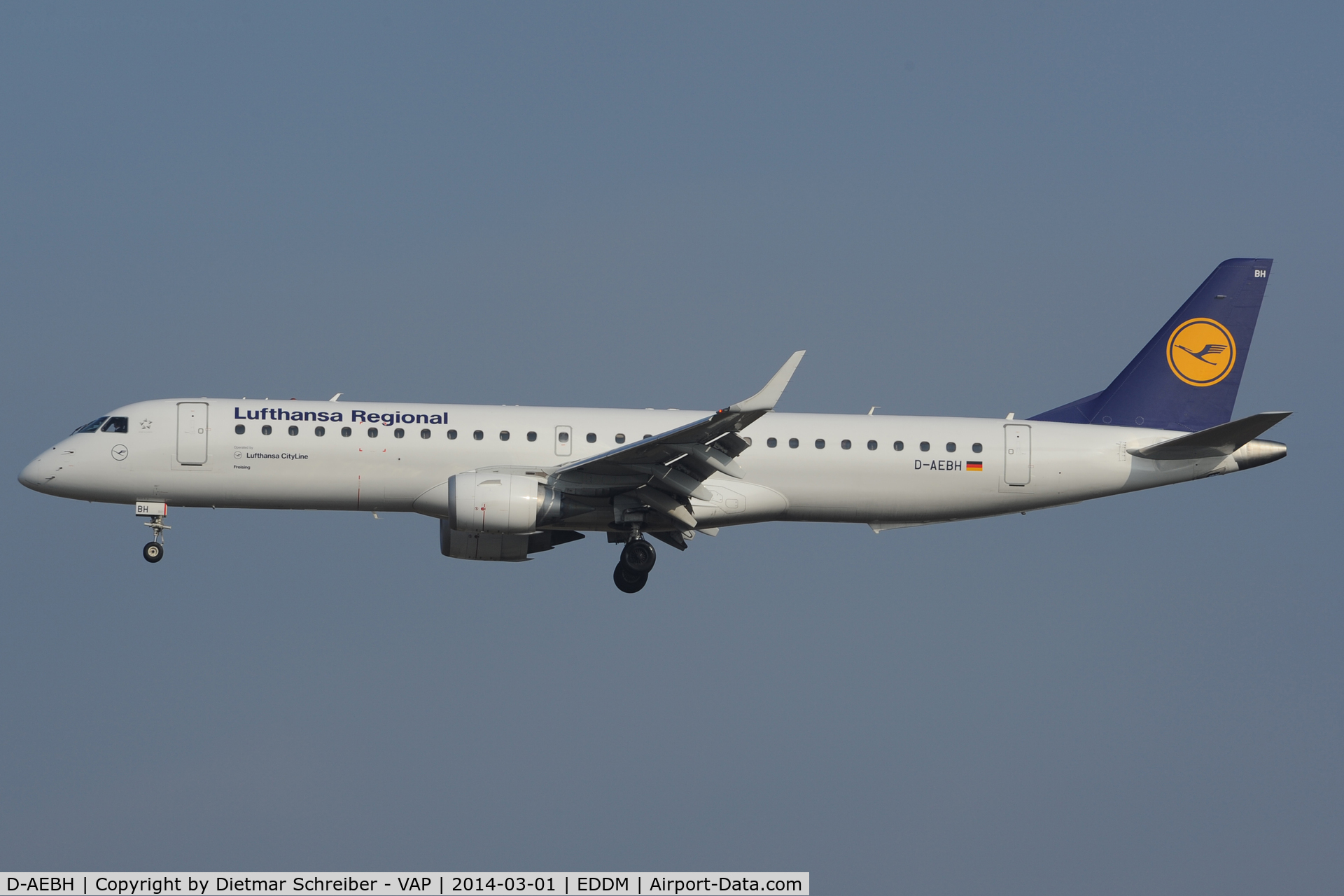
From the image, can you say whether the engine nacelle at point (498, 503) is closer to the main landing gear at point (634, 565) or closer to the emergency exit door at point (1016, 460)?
the main landing gear at point (634, 565)

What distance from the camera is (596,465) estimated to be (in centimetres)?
3120

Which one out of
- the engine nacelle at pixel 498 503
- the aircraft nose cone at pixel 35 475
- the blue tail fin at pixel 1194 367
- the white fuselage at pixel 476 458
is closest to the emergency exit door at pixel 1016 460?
the white fuselage at pixel 476 458

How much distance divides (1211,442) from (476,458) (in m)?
16.4

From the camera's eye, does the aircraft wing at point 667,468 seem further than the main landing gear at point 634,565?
No

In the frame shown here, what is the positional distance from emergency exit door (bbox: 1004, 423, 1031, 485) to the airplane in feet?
0.12

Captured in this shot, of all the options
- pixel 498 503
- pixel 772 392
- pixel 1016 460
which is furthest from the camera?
pixel 1016 460

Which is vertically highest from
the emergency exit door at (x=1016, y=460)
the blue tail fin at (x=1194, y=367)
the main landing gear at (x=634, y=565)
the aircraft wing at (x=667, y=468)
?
the blue tail fin at (x=1194, y=367)

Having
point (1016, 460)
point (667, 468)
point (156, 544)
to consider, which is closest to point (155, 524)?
point (156, 544)

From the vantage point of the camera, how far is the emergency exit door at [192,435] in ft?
107

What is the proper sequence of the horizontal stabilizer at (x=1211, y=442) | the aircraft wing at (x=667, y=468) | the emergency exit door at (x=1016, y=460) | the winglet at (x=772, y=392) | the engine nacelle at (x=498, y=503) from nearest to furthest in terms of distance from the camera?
the winglet at (x=772, y=392), the aircraft wing at (x=667, y=468), the engine nacelle at (x=498, y=503), the horizontal stabilizer at (x=1211, y=442), the emergency exit door at (x=1016, y=460)

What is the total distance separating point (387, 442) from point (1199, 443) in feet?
59.4

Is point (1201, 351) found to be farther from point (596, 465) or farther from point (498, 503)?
point (498, 503)

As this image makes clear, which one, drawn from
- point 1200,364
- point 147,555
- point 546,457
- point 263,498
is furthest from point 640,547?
point 1200,364

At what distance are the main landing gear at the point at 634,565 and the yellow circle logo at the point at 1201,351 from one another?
45.9ft
